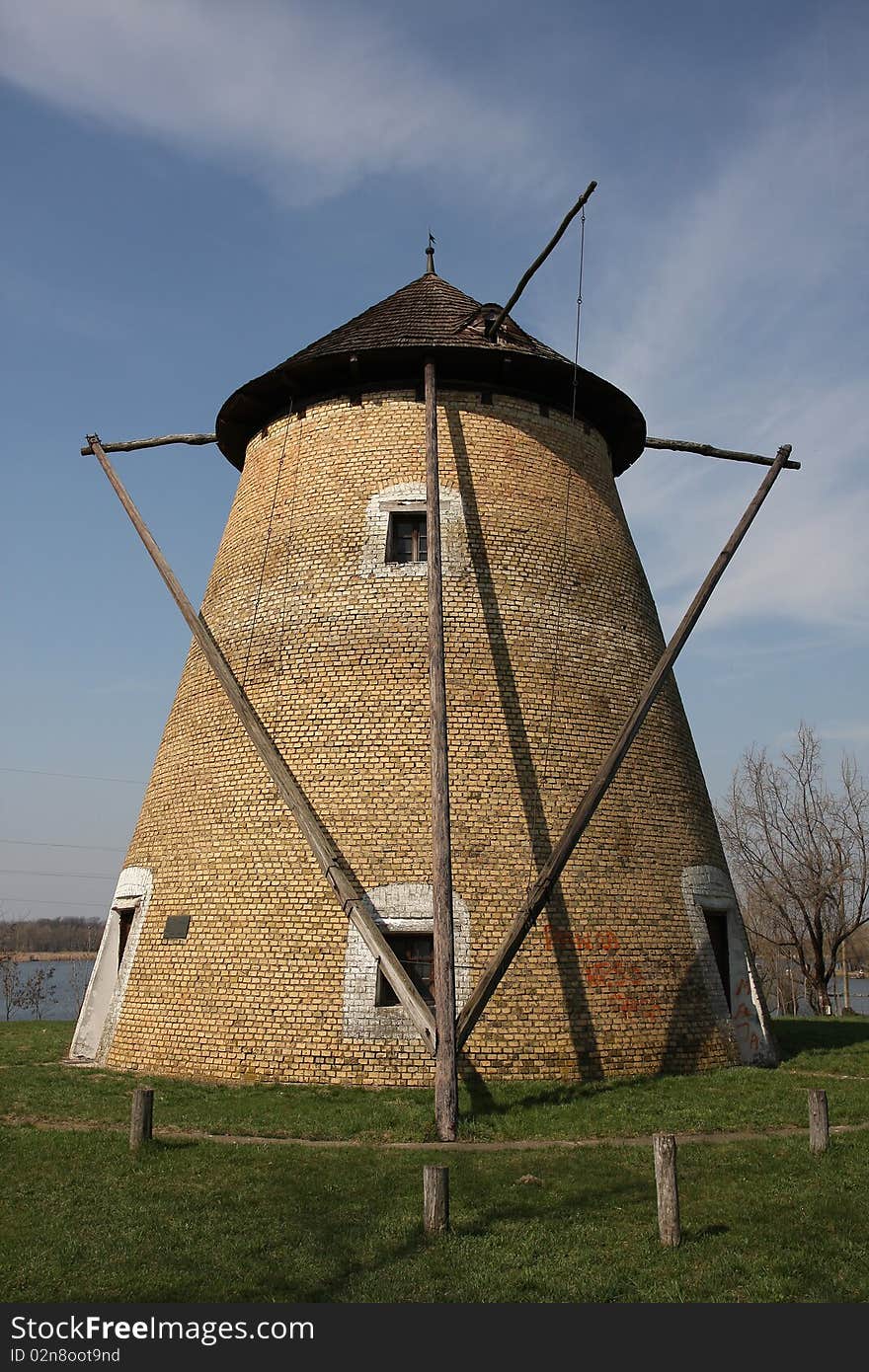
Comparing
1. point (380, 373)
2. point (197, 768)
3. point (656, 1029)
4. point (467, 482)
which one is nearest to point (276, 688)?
point (197, 768)

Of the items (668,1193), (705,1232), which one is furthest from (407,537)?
(705,1232)

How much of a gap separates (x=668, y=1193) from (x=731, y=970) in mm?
6848

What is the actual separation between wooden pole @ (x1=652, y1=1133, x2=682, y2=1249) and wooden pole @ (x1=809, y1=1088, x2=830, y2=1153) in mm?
2568

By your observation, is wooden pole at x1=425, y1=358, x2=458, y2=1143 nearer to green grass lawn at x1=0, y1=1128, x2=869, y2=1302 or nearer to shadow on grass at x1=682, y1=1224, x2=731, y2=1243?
green grass lawn at x1=0, y1=1128, x2=869, y2=1302

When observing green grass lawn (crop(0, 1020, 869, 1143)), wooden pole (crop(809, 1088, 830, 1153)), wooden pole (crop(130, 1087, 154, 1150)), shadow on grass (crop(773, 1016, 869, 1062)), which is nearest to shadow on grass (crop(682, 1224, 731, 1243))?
wooden pole (crop(809, 1088, 830, 1153))

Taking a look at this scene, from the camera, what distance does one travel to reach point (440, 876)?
29.0 ft

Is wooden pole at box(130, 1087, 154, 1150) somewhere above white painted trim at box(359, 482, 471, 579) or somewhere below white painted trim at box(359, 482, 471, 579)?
below

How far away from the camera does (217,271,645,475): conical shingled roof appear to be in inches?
498

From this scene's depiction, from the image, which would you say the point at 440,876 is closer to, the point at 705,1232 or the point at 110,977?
the point at 705,1232

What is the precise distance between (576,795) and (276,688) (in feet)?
12.4

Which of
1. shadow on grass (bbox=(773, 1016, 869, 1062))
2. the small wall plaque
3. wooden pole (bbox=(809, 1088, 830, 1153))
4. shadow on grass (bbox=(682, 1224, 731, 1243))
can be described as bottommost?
shadow on grass (bbox=(682, 1224, 731, 1243))

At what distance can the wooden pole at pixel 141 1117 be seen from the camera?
771 centimetres

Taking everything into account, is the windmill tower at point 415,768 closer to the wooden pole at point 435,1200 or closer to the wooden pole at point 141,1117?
the wooden pole at point 141,1117

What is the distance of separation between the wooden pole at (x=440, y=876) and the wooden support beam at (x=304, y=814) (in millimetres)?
249
